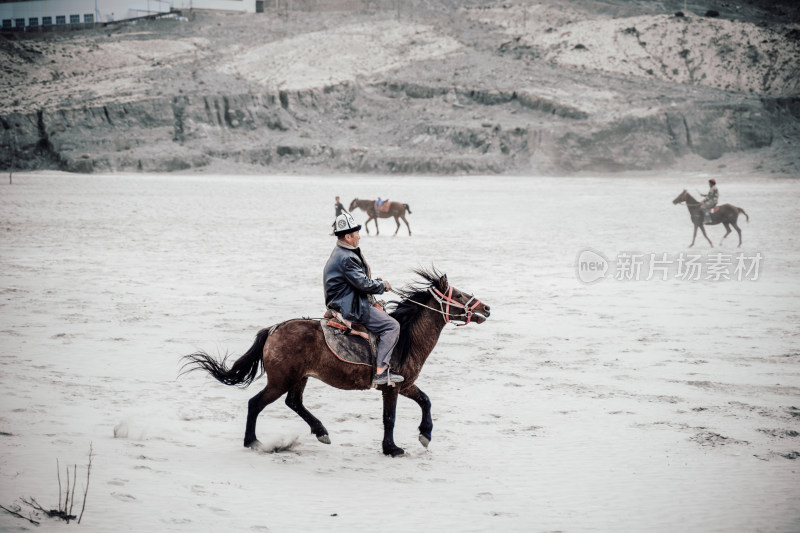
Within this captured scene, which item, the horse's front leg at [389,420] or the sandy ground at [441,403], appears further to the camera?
the horse's front leg at [389,420]

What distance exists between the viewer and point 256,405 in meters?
6.50

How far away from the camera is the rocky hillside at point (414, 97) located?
6025 centimetres

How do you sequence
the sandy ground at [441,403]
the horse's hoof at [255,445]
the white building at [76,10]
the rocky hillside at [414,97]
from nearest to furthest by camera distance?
the sandy ground at [441,403] < the horse's hoof at [255,445] < the rocky hillside at [414,97] < the white building at [76,10]

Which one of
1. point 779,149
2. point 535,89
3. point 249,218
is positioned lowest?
point 249,218

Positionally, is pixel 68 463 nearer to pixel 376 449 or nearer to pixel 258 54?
pixel 376 449

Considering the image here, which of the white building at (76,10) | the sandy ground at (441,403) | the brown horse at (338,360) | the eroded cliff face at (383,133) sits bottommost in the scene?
the sandy ground at (441,403)

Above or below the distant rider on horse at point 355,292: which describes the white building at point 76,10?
above

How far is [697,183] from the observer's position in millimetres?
48000

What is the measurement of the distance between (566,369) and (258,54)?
261 ft

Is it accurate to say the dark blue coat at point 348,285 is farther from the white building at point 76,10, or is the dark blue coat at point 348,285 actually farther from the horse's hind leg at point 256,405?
the white building at point 76,10

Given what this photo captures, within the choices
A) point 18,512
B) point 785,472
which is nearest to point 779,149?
point 785,472

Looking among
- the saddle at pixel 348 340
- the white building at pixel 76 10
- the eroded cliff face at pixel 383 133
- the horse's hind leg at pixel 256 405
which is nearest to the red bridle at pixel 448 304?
the saddle at pixel 348 340

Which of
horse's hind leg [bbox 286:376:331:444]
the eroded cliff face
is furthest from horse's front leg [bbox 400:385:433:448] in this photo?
the eroded cliff face

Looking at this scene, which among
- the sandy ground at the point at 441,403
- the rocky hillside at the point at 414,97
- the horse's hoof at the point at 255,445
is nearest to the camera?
the sandy ground at the point at 441,403
